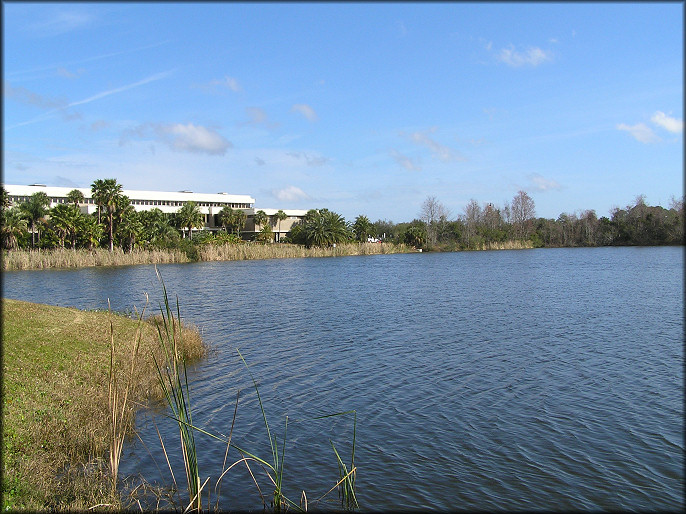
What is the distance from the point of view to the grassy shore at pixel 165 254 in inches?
2448

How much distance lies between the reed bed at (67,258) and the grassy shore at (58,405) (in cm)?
Answer: 4285

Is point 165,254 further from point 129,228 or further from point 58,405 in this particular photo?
point 58,405

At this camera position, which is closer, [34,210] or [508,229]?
[34,210]

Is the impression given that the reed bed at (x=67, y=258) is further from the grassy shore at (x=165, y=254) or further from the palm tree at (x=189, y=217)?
the palm tree at (x=189, y=217)

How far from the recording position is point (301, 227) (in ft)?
336

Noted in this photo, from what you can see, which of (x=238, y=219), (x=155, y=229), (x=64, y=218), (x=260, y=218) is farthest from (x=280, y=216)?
(x=64, y=218)

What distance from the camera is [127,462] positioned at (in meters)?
9.99

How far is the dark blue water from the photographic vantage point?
9195 mm

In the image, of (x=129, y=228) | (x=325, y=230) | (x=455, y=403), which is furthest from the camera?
(x=325, y=230)

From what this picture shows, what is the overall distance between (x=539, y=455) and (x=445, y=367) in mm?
6434

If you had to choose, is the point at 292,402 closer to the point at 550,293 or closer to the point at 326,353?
the point at 326,353

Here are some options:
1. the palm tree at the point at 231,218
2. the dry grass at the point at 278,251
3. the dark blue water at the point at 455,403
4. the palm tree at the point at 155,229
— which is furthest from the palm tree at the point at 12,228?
the dark blue water at the point at 455,403

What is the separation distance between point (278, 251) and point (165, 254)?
63.9 ft

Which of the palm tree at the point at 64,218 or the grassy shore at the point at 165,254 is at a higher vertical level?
the palm tree at the point at 64,218
